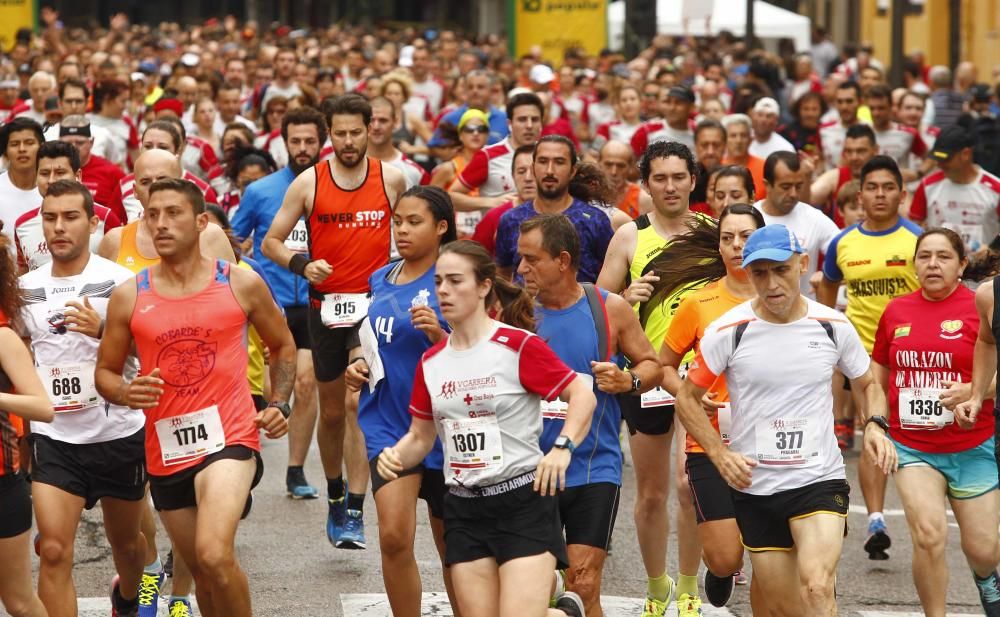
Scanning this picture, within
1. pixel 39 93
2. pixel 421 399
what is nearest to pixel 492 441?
pixel 421 399

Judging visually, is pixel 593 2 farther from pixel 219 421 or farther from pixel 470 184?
pixel 219 421

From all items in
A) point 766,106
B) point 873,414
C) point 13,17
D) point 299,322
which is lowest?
point 299,322

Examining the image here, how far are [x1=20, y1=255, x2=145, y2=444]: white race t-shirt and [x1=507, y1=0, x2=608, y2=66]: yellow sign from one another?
772 inches

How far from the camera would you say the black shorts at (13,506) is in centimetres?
672

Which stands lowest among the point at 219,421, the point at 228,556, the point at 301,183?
the point at 228,556

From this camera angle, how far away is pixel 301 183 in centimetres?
982

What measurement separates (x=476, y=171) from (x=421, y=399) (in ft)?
20.2

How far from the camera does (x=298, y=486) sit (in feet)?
36.5

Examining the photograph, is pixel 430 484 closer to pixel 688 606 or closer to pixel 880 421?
pixel 688 606

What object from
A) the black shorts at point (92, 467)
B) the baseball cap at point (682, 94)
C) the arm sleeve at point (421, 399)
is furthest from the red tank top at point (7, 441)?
the baseball cap at point (682, 94)

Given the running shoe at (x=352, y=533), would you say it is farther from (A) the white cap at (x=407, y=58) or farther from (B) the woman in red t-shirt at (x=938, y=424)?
(A) the white cap at (x=407, y=58)

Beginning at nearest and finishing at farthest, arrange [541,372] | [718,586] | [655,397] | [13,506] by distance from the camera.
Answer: [541,372] < [13,506] < [718,586] < [655,397]

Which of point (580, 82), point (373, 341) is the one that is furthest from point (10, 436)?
point (580, 82)

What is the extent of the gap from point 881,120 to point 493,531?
10442 millimetres
